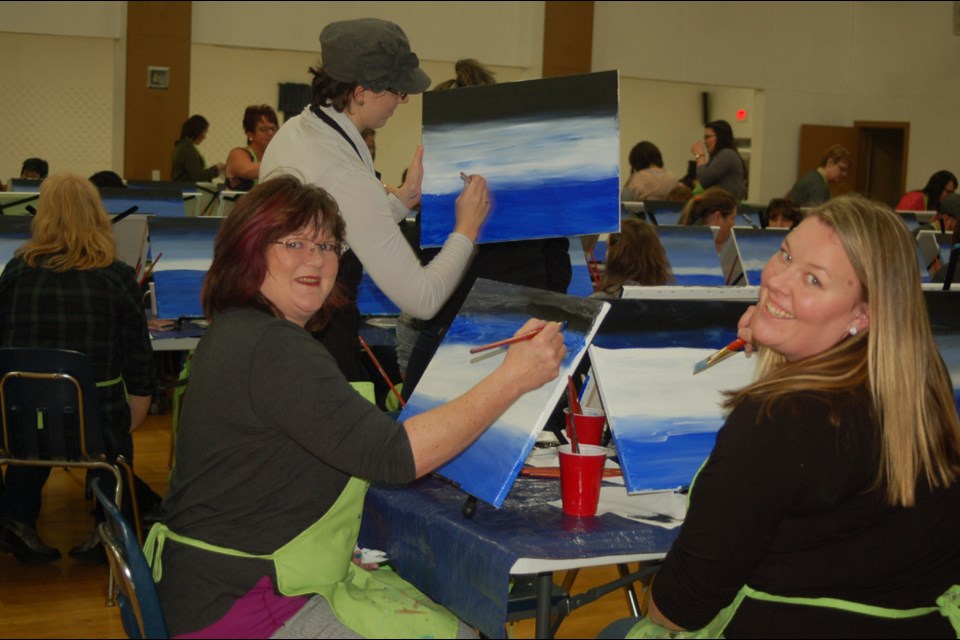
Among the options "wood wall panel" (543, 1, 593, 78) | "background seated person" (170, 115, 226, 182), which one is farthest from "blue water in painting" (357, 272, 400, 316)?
"wood wall panel" (543, 1, 593, 78)

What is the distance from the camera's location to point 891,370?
147 centimetres

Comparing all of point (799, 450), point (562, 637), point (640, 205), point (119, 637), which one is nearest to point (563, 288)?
point (562, 637)

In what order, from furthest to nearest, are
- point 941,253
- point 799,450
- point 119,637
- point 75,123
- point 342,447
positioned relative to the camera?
point 75,123
point 941,253
point 119,637
point 342,447
point 799,450

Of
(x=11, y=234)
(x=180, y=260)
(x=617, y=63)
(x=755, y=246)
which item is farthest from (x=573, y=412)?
(x=617, y=63)

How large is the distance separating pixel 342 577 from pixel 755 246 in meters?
4.33

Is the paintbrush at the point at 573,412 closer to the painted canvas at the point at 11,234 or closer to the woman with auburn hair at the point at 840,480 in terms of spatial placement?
the woman with auburn hair at the point at 840,480

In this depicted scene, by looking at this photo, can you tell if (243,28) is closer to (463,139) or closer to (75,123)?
(75,123)

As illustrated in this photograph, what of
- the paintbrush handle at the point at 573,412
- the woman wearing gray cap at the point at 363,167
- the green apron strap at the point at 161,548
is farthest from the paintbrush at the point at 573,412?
the green apron strap at the point at 161,548

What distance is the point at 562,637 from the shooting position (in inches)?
120

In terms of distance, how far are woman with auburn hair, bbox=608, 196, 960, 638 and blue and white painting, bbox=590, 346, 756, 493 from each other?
1.62 feet

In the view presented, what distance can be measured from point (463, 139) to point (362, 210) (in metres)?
0.40

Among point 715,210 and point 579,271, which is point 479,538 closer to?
point 579,271

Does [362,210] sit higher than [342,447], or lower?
higher

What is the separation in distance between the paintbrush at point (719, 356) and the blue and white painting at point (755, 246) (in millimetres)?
3526
